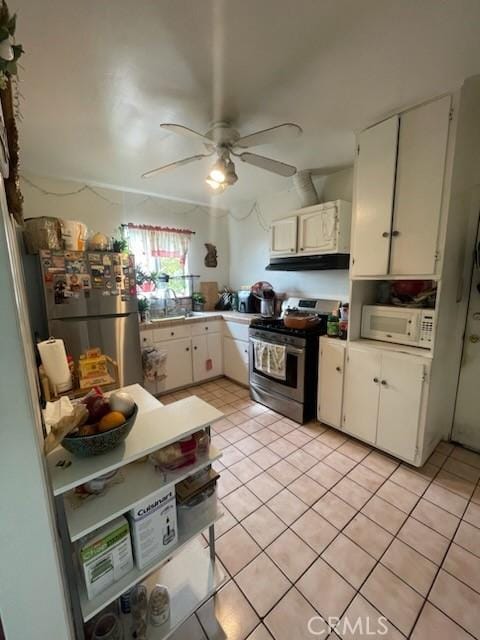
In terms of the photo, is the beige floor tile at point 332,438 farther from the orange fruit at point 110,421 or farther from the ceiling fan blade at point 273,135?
the ceiling fan blade at point 273,135

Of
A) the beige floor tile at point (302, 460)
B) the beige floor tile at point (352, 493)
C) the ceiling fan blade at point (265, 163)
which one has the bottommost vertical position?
the beige floor tile at point (352, 493)

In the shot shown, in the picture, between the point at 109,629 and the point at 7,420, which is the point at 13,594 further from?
the point at 109,629

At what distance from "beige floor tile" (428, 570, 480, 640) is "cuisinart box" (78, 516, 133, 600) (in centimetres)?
139

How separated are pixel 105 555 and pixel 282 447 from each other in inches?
66.1

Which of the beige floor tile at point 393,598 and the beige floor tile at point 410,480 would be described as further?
the beige floor tile at point 410,480

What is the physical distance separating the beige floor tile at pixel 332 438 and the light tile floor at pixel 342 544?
0.02m

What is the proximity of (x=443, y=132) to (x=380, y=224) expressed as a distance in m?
0.60

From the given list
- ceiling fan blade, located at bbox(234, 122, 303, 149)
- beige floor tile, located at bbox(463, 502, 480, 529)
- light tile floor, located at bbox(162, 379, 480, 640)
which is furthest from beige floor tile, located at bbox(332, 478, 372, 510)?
ceiling fan blade, located at bbox(234, 122, 303, 149)

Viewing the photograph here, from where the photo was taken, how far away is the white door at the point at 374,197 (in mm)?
1899

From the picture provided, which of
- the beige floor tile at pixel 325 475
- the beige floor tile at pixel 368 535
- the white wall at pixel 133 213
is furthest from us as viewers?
the white wall at pixel 133 213

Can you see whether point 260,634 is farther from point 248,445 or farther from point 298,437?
point 298,437

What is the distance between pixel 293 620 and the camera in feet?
3.82

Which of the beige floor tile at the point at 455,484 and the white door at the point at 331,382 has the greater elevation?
the white door at the point at 331,382

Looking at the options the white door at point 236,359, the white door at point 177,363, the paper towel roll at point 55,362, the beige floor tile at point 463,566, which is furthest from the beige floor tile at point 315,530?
the white door at point 177,363
